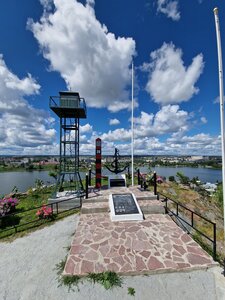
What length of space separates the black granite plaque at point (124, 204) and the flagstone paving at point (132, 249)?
1.38ft

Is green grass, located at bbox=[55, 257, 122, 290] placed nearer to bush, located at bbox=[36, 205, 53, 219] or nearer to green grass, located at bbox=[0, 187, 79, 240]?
green grass, located at bbox=[0, 187, 79, 240]

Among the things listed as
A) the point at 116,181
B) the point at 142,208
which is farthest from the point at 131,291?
the point at 116,181

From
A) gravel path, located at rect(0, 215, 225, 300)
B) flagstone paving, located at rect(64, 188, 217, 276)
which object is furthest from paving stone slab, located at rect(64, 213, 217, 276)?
gravel path, located at rect(0, 215, 225, 300)

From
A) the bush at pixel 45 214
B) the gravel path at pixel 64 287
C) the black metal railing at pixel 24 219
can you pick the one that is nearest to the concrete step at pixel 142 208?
the black metal railing at pixel 24 219

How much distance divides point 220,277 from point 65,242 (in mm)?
4008

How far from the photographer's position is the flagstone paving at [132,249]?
141 inches

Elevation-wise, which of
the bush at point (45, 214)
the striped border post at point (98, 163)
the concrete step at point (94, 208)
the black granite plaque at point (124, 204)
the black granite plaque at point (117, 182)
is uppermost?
the striped border post at point (98, 163)

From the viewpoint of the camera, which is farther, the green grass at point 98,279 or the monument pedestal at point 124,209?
the monument pedestal at point 124,209

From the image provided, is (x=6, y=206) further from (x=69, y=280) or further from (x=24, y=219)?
(x=69, y=280)

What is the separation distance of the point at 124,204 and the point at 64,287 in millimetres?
3435

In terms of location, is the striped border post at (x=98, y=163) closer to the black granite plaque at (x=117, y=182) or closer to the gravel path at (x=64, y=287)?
the black granite plaque at (x=117, y=182)

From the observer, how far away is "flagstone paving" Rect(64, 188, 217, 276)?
3.57m

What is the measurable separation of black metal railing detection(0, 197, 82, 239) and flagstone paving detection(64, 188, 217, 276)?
169 cm

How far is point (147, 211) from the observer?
20.9 feet
